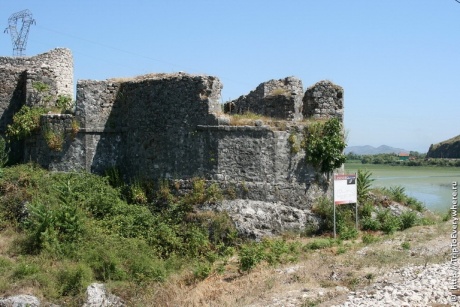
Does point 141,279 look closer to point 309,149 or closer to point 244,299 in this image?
point 244,299

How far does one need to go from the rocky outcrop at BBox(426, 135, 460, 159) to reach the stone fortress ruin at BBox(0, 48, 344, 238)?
5536cm

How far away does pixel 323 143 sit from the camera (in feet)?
48.3

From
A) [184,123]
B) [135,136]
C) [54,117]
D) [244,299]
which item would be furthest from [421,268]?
[54,117]

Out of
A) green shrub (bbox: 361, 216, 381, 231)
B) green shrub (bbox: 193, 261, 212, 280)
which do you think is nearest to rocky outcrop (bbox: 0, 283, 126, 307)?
green shrub (bbox: 193, 261, 212, 280)

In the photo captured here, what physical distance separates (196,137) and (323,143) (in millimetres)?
3513

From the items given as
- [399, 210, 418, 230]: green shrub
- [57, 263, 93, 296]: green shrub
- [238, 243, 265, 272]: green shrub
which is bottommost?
[57, 263, 93, 296]: green shrub

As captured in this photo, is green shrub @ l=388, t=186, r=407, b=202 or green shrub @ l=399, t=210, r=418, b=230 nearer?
green shrub @ l=399, t=210, r=418, b=230

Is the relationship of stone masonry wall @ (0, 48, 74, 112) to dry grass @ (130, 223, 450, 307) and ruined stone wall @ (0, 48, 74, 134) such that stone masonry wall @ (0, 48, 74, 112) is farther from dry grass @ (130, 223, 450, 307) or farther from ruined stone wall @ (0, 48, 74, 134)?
dry grass @ (130, 223, 450, 307)

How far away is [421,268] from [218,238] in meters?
5.59

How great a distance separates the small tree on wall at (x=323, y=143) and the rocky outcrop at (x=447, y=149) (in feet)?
180

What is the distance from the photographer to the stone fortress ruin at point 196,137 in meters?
14.5

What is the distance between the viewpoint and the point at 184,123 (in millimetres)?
14969

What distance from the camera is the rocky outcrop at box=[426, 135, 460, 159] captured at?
65.9m

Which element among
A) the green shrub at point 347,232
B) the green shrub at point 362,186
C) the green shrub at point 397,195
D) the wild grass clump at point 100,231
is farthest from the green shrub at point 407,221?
the wild grass clump at point 100,231
